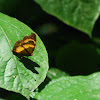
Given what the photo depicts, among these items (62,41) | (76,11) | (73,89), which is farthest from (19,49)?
(62,41)

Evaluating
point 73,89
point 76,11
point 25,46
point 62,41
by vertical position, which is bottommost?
point 62,41

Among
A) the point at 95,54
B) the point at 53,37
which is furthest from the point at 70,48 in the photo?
the point at 53,37

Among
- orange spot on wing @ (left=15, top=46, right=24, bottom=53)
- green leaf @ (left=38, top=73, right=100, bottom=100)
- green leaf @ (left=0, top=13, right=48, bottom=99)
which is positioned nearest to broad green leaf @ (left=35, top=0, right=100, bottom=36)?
green leaf @ (left=38, top=73, right=100, bottom=100)

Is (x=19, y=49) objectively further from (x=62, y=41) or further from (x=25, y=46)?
(x=62, y=41)

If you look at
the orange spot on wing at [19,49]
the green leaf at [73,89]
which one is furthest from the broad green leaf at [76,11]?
the orange spot on wing at [19,49]

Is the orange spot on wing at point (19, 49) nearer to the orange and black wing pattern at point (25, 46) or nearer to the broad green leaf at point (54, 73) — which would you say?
the orange and black wing pattern at point (25, 46)

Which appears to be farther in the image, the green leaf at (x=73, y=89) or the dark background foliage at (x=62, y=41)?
the dark background foliage at (x=62, y=41)
